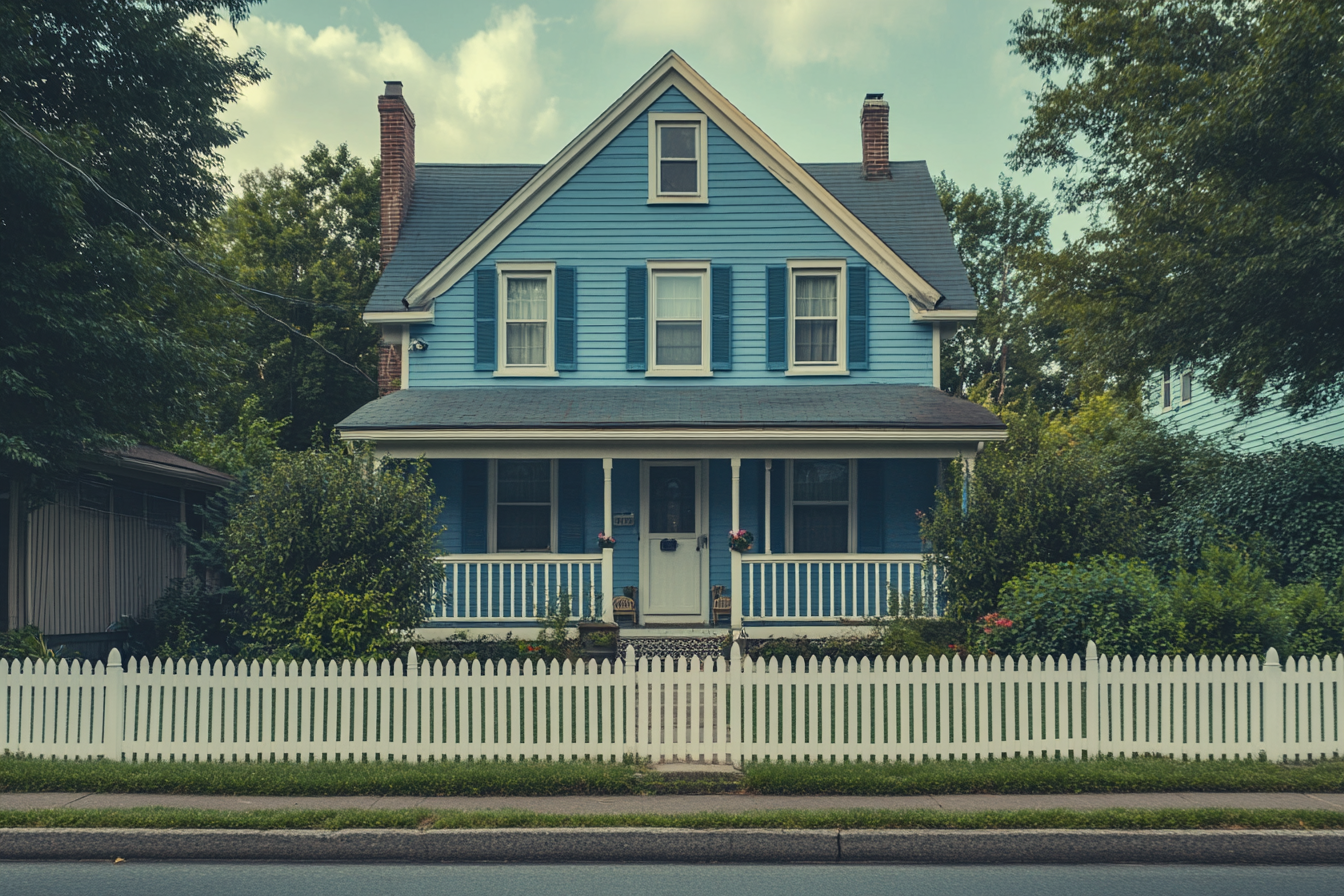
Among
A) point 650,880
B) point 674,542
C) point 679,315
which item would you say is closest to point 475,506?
point 674,542

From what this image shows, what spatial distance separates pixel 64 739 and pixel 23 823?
209 cm

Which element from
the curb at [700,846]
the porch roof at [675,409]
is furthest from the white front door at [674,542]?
the curb at [700,846]

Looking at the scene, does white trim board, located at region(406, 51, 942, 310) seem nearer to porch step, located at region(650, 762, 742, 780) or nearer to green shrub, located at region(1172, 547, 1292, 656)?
green shrub, located at region(1172, 547, 1292, 656)

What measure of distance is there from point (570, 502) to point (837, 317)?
5.32m

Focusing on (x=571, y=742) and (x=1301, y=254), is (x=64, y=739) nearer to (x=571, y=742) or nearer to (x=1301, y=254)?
(x=571, y=742)

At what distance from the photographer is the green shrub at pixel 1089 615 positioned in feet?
33.1

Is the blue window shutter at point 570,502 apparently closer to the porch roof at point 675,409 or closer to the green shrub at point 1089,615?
the porch roof at point 675,409

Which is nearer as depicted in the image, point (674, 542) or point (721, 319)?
point (674, 542)

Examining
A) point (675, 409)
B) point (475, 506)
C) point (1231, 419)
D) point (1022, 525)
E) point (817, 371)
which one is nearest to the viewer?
point (1022, 525)

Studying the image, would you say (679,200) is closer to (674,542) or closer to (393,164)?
(674,542)

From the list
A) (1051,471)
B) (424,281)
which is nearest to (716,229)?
(424,281)

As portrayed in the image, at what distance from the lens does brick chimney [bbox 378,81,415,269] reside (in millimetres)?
19828

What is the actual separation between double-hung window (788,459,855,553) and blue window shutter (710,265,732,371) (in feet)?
7.16

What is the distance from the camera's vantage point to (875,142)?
20.9m
